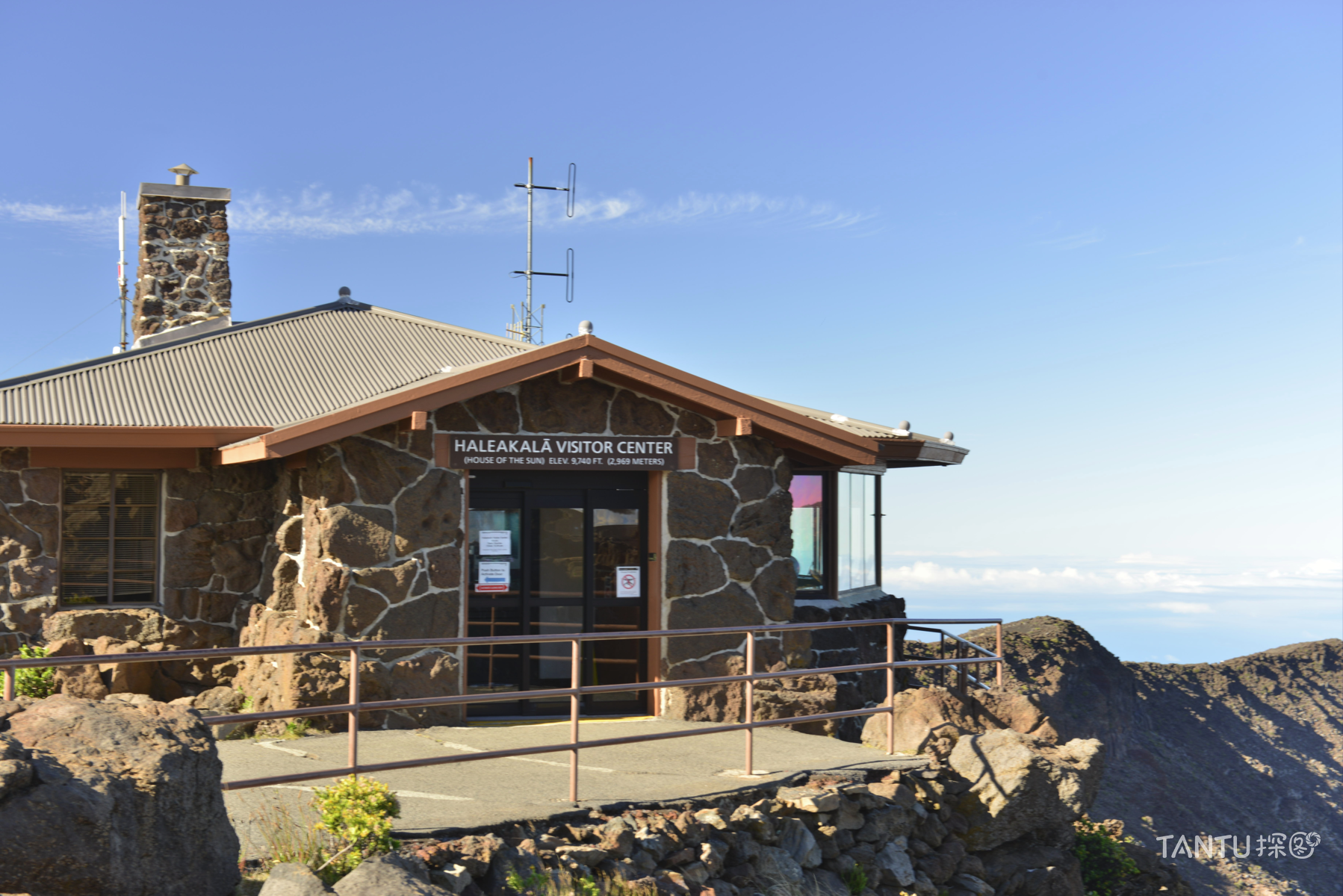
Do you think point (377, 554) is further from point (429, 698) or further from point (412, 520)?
point (429, 698)

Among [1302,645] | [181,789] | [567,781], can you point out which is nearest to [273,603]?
[567,781]

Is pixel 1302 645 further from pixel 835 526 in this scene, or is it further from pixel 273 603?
pixel 273 603

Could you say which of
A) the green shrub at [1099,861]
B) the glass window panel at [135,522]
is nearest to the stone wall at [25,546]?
the glass window panel at [135,522]

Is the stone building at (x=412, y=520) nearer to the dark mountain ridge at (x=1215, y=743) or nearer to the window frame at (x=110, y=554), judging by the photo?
the window frame at (x=110, y=554)

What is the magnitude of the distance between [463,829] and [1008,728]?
607 centimetres

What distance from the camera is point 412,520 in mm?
10383

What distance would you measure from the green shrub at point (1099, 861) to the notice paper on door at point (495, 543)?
6413mm

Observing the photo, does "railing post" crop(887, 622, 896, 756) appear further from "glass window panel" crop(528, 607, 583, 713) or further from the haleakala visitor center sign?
"glass window panel" crop(528, 607, 583, 713)

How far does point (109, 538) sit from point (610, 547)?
5.40 m

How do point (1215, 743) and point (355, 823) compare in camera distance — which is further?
point (1215, 743)

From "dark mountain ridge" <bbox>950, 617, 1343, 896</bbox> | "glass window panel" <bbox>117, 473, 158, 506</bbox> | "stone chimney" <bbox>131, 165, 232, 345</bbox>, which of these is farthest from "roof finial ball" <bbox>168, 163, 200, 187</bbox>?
"dark mountain ridge" <bbox>950, 617, 1343, 896</bbox>

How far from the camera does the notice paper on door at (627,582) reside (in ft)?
37.2

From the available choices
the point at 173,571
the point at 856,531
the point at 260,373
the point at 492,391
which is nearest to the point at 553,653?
the point at 492,391

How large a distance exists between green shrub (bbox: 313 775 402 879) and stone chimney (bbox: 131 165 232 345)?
37.8 feet
